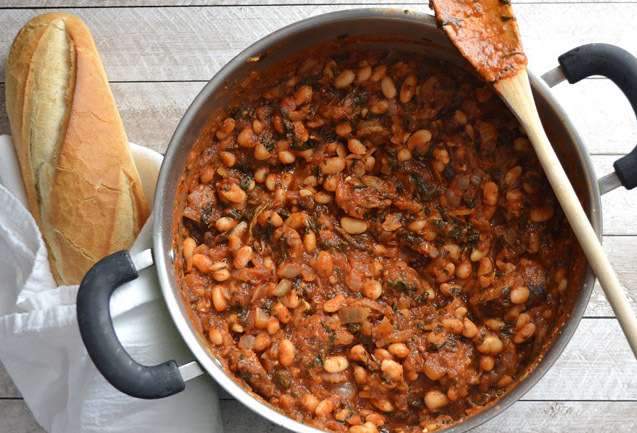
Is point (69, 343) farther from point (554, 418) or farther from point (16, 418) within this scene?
point (554, 418)

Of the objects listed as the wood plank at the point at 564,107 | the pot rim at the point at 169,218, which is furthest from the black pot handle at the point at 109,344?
the wood plank at the point at 564,107

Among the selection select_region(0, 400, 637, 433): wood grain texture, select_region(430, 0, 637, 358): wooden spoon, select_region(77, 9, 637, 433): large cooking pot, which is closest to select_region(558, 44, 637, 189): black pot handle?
select_region(77, 9, 637, 433): large cooking pot

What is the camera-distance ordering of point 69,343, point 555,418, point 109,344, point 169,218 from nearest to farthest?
point 109,344, point 169,218, point 69,343, point 555,418

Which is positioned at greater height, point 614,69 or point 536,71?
point 614,69

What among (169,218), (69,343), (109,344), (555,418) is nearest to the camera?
(109,344)

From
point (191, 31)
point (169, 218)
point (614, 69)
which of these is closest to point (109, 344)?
point (169, 218)
